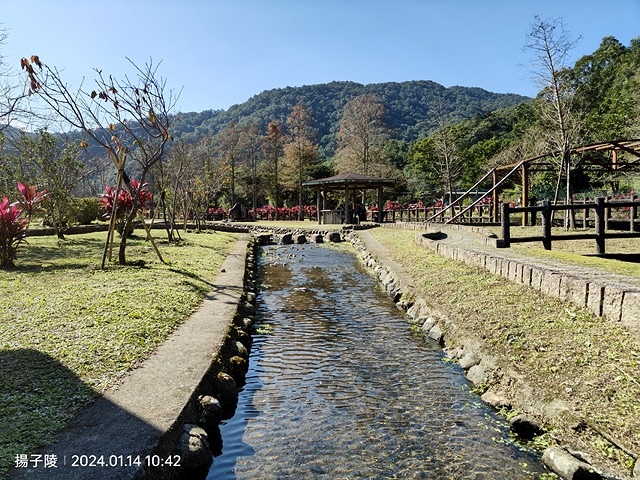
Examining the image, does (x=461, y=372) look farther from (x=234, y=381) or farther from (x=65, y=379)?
(x=65, y=379)

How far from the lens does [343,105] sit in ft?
240

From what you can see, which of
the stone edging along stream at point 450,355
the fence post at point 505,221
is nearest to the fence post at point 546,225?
the fence post at point 505,221

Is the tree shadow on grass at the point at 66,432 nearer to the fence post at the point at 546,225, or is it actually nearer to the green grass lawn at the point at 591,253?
the green grass lawn at the point at 591,253

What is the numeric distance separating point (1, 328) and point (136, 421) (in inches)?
103

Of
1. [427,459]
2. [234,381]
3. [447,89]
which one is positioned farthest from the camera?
[447,89]

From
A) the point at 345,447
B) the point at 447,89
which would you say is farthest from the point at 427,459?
the point at 447,89

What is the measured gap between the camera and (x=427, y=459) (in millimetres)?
3021

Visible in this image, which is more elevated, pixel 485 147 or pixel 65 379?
pixel 485 147

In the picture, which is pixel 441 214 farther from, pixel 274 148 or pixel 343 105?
pixel 343 105

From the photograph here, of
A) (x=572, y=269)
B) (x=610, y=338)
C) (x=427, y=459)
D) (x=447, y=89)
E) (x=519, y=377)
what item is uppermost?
(x=447, y=89)

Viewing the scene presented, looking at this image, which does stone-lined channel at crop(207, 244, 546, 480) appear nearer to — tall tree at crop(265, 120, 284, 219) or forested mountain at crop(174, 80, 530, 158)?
tall tree at crop(265, 120, 284, 219)

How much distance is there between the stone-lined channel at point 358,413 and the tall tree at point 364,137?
26.1 m

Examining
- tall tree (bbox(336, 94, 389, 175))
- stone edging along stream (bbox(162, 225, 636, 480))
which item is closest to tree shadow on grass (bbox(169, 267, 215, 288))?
stone edging along stream (bbox(162, 225, 636, 480))

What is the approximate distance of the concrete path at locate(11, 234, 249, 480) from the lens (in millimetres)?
2287
